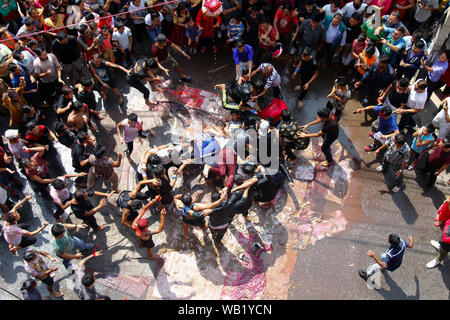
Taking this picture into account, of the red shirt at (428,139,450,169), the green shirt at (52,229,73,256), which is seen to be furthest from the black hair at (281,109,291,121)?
the green shirt at (52,229,73,256)

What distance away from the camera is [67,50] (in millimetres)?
8555

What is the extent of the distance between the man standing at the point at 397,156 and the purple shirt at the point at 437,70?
194 centimetres

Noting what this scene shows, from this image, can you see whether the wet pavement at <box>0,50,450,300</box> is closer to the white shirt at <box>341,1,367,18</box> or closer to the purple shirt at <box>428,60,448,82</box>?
the purple shirt at <box>428,60,448,82</box>

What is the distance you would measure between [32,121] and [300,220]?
17.8ft

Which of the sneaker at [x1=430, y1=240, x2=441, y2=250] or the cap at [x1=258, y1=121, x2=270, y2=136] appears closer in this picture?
the sneaker at [x1=430, y1=240, x2=441, y2=250]

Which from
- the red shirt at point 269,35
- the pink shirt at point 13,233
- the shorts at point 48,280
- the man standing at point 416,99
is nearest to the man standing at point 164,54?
the red shirt at point 269,35

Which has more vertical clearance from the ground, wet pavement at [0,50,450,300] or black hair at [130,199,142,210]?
black hair at [130,199,142,210]

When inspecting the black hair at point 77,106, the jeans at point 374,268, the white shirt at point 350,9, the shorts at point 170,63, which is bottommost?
the jeans at point 374,268

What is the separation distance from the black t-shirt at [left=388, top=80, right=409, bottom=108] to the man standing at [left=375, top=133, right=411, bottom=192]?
88cm

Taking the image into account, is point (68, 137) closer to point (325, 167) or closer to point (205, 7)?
point (205, 7)

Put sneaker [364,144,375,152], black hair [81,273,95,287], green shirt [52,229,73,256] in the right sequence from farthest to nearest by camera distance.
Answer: sneaker [364,144,375,152]
green shirt [52,229,73,256]
black hair [81,273,95,287]

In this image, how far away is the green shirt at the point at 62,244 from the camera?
6.11 metres

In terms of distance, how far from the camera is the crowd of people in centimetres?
668

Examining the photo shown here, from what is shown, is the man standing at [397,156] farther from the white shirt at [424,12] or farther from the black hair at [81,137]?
the black hair at [81,137]
